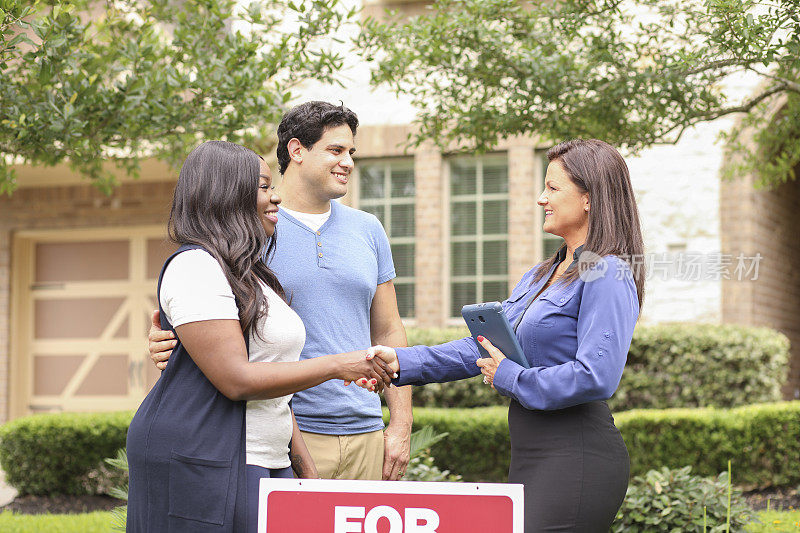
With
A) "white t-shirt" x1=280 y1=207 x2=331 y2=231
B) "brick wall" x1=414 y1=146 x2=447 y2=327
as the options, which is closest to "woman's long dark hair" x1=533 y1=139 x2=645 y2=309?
"white t-shirt" x1=280 y1=207 x2=331 y2=231

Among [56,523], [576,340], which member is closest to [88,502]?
[56,523]

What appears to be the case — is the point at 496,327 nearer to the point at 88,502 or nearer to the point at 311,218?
the point at 311,218

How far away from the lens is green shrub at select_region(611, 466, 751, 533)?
5.19m

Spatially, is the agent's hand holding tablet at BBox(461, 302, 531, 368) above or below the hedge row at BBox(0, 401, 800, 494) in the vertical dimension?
above

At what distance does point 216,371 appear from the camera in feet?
7.88

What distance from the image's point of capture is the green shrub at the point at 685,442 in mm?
7590

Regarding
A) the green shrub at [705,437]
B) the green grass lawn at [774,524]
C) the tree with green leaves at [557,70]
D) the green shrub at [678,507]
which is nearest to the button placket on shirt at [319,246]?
the tree with green leaves at [557,70]

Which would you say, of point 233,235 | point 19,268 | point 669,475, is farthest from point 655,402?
point 19,268

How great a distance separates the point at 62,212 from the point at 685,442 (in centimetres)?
859

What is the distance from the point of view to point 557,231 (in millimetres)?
2959

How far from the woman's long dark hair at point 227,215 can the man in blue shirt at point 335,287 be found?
2.49ft

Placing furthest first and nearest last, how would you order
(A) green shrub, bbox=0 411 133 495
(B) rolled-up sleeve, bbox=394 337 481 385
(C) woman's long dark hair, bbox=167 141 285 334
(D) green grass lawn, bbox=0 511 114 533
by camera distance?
(A) green shrub, bbox=0 411 133 495, (D) green grass lawn, bbox=0 511 114 533, (B) rolled-up sleeve, bbox=394 337 481 385, (C) woman's long dark hair, bbox=167 141 285 334

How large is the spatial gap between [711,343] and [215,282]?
23.4ft

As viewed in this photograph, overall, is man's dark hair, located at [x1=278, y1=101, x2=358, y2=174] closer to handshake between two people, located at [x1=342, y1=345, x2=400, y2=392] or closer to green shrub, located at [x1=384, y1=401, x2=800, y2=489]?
handshake between two people, located at [x1=342, y1=345, x2=400, y2=392]
